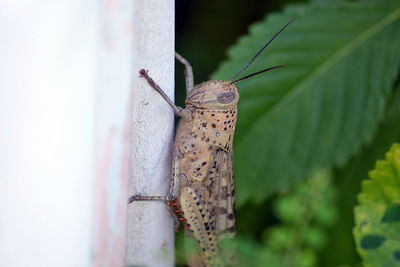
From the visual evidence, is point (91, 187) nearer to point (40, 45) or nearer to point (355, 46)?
point (40, 45)

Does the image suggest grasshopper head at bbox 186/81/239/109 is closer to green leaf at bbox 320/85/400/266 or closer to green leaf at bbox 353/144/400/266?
green leaf at bbox 353/144/400/266

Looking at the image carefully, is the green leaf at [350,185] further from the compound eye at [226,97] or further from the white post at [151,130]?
the white post at [151,130]

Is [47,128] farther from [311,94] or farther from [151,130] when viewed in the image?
[311,94]

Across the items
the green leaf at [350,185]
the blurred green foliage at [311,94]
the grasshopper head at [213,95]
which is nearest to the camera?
the grasshopper head at [213,95]

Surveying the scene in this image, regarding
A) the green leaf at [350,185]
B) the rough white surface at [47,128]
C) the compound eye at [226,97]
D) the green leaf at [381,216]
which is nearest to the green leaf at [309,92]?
the green leaf at [350,185]

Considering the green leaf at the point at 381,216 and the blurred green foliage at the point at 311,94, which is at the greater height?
the blurred green foliage at the point at 311,94

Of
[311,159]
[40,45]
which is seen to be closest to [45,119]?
[40,45]

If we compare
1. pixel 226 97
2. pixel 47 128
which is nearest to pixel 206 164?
pixel 226 97
